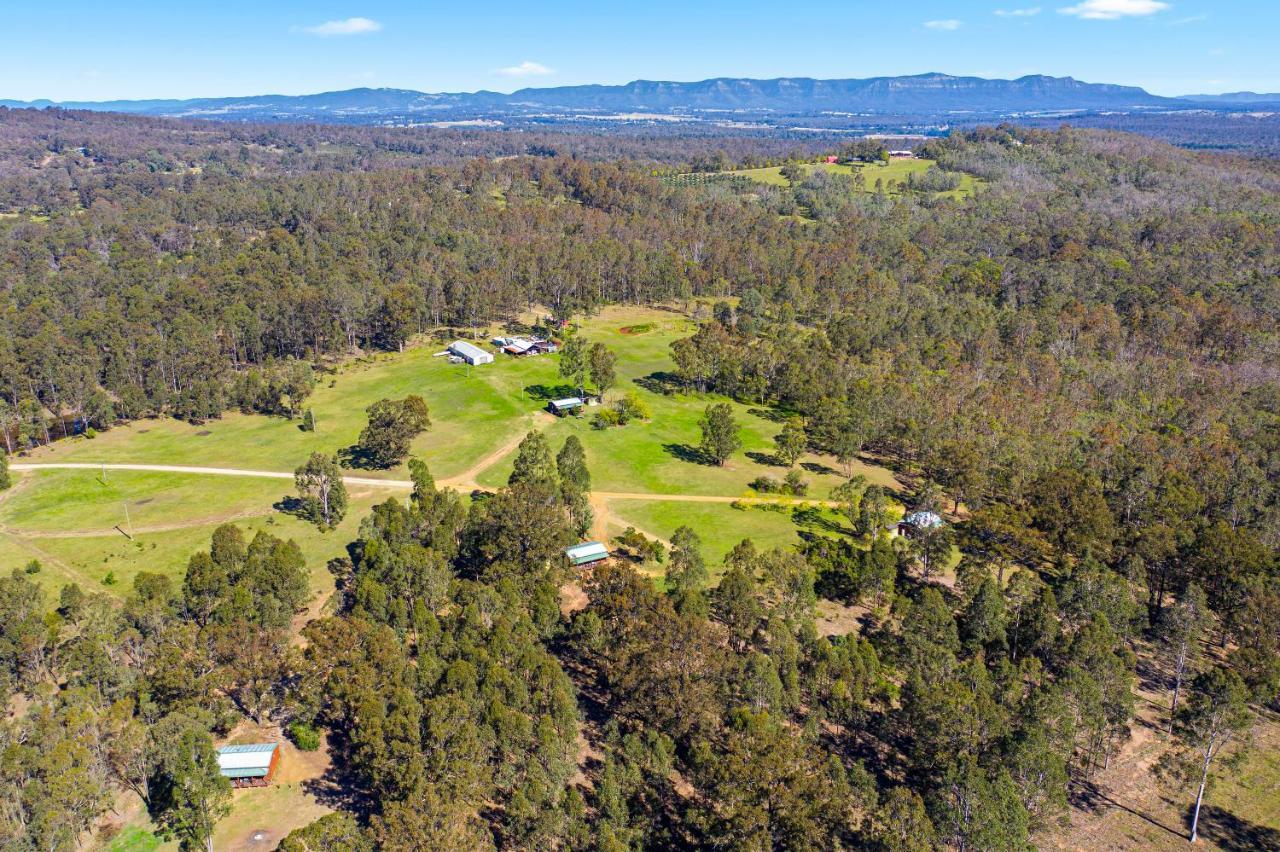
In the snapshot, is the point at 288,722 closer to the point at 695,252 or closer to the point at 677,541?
the point at 677,541

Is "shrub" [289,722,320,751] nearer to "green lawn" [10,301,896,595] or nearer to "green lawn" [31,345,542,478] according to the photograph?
"green lawn" [10,301,896,595]

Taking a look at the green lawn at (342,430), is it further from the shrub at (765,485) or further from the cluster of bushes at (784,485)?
the cluster of bushes at (784,485)

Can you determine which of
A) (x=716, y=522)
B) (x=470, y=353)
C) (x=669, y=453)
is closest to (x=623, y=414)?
(x=669, y=453)

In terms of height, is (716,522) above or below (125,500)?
below

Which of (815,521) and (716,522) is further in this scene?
(815,521)

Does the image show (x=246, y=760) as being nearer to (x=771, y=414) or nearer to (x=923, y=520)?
(x=923, y=520)

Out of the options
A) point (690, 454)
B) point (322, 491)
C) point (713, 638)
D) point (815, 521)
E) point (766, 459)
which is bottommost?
point (815, 521)

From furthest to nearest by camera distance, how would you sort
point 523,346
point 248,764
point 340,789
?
1. point 523,346
2. point 248,764
3. point 340,789
